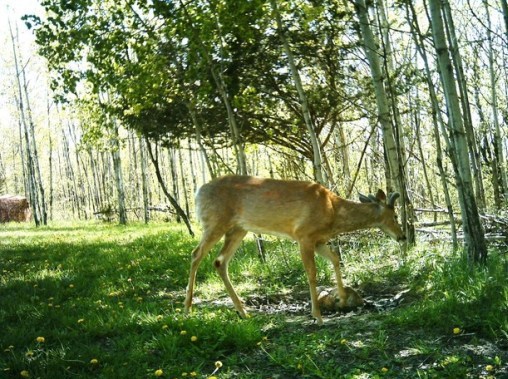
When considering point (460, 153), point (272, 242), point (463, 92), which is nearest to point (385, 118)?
point (460, 153)

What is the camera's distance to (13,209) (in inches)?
1202

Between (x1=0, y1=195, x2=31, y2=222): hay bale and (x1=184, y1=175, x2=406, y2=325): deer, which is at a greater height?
(x1=0, y1=195, x2=31, y2=222): hay bale

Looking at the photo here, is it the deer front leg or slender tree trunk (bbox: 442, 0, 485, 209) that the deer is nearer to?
the deer front leg

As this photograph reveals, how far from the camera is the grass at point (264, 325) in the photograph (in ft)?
14.3

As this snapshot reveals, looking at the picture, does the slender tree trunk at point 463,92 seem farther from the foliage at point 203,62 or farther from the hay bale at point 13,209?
the hay bale at point 13,209

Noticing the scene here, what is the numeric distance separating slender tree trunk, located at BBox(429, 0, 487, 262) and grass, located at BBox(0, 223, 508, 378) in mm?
306

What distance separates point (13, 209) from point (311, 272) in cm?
2831

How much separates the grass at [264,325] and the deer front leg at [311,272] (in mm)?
163

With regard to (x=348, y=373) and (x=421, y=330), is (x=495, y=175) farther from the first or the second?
(x=348, y=373)

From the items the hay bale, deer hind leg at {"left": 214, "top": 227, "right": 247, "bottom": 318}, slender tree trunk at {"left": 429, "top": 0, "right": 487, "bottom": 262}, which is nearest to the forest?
slender tree trunk at {"left": 429, "top": 0, "right": 487, "bottom": 262}

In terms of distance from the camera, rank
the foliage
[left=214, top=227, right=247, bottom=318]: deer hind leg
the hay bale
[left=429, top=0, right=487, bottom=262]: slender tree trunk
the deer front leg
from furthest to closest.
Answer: the hay bale → the foliage → [left=214, top=227, right=247, bottom=318]: deer hind leg → [left=429, top=0, right=487, bottom=262]: slender tree trunk → the deer front leg

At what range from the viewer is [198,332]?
514 centimetres

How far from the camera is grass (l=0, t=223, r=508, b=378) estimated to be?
4.36m

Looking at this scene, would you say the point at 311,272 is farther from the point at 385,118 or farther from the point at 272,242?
the point at 272,242
